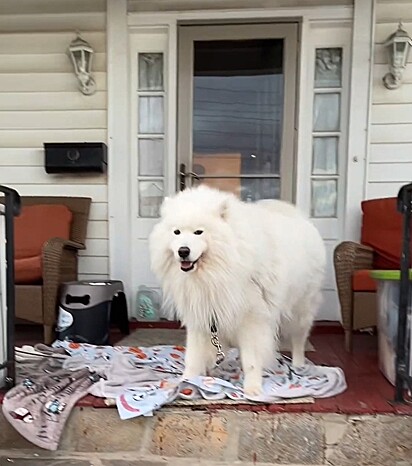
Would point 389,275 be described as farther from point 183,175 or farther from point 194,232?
point 183,175

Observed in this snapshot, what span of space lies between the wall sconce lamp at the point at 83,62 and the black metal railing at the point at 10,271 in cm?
187

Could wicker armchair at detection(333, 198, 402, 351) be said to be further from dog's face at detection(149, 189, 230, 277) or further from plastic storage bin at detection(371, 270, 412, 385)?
dog's face at detection(149, 189, 230, 277)

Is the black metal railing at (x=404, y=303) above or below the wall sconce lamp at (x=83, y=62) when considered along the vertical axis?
below

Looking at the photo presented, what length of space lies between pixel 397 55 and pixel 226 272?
2.41m

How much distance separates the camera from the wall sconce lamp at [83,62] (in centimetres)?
352

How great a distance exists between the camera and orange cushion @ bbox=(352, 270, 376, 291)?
2.78 meters

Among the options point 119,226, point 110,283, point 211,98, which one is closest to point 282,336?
point 110,283

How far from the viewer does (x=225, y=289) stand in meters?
1.85

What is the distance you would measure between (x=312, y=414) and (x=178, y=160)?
231cm

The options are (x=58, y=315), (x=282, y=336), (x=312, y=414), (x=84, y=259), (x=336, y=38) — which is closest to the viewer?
(x=312, y=414)

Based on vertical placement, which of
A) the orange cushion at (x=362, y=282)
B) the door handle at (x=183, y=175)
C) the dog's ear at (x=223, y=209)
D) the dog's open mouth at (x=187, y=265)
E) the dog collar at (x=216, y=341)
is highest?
the door handle at (x=183, y=175)

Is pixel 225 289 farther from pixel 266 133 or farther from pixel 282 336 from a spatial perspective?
pixel 266 133

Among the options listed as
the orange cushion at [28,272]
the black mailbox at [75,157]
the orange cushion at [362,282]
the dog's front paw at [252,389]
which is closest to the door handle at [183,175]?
the black mailbox at [75,157]

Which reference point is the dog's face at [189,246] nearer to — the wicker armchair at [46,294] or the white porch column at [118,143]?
the wicker armchair at [46,294]
